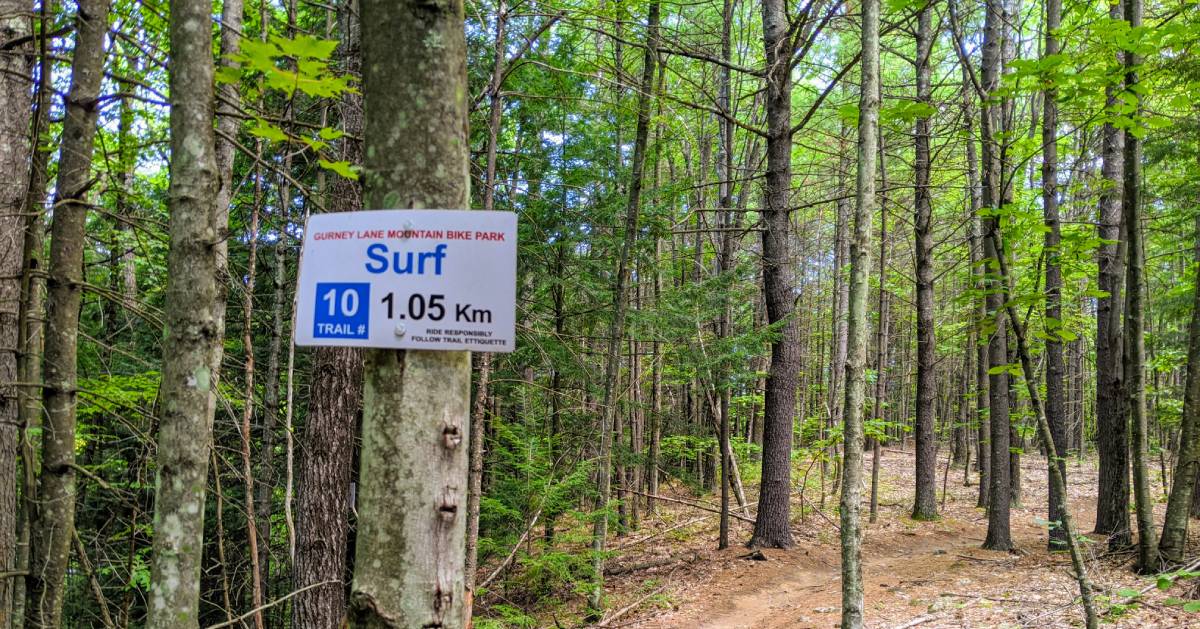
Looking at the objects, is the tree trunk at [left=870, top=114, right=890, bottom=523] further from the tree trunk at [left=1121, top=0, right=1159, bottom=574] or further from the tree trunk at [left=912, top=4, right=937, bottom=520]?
the tree trunk at [left=1121, top=0, right=1159, bottom=574]

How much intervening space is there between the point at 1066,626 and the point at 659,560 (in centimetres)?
559

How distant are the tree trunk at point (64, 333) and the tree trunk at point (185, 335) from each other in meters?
1.05

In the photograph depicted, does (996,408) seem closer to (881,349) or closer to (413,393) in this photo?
(413,393)

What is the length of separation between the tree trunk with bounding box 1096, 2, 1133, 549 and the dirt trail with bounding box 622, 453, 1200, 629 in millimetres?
955

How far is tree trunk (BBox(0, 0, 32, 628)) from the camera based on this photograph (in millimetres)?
3727

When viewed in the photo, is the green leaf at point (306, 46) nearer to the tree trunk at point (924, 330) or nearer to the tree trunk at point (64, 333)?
the tree trunk at point (64, 333)

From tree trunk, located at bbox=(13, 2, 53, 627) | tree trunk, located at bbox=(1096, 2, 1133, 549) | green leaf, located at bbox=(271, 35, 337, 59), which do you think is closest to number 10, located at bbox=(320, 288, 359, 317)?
green leaf, located at bbox=(271, 35, 337, 59)

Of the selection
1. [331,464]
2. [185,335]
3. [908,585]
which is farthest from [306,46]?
[908,585]

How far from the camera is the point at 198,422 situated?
8.25 feet

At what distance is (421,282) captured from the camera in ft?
5.48

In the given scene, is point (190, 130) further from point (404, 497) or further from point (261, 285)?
point (261, 285)

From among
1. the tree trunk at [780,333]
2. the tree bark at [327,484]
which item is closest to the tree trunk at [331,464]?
the tree bark at [327,484]

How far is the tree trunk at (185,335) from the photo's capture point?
247 cm

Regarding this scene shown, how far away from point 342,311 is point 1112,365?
10547mm
